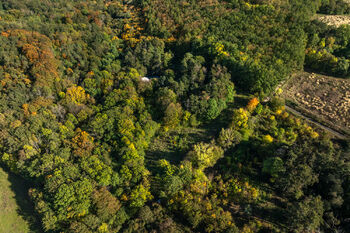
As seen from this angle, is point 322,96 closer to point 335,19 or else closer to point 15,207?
point 335,19

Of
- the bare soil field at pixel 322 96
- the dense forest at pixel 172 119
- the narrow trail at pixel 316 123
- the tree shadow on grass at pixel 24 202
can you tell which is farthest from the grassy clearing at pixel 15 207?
the bare soil field at pixel 322 96

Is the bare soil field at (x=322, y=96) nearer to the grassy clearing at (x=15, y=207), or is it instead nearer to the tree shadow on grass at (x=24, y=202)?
the tree shadow on grass at (x=24, y=202)

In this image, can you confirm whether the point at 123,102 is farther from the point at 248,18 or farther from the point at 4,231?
the point at 248,18

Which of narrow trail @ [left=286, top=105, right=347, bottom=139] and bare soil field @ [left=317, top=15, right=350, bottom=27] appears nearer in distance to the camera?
narrow trail @ [left=286, top=105, right=347, bottom=139]

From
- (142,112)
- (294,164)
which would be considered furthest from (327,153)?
(142,112)

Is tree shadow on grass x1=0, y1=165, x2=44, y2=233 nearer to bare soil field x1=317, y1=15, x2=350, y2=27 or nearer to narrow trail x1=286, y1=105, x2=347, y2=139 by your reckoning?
narrow trail x1=286, y1=105, x2=347, y2=139

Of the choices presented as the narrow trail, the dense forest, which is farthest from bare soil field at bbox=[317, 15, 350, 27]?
the narrow trail

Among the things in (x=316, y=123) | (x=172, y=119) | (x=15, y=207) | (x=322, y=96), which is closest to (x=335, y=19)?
(x=322, y=96)
